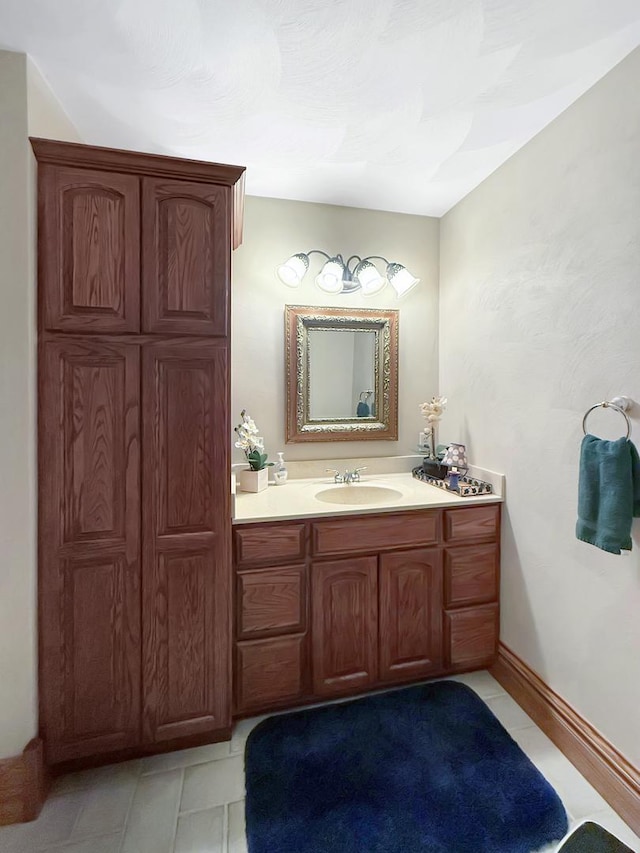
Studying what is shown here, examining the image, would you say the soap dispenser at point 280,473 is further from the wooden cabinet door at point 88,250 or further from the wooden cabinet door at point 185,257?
the wooden cabinet door at point 88,250

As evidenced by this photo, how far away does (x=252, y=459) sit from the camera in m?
2.13

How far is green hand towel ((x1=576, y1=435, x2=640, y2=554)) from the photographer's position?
1.30 m

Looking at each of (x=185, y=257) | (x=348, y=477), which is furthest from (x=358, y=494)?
(x=185, y=257)

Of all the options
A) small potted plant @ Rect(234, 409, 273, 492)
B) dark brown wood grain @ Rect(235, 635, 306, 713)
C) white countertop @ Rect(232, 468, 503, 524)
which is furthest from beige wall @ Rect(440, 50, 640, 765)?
small potted plant @ Rect(234, 409, 273, 492)

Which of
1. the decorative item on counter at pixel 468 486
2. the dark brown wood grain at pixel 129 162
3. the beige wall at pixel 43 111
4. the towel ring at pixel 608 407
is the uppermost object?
the beige wall at pixel 43 111

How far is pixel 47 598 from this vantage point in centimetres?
143

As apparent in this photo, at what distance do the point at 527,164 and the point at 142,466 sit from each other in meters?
2.02

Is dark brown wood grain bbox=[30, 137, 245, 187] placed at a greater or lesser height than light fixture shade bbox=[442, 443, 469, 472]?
greater

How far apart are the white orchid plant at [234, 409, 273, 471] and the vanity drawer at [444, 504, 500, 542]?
0.94m

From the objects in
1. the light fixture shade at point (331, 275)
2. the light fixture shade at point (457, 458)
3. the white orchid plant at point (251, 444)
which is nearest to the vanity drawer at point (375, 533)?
the light fixture shade at point (457, 458)

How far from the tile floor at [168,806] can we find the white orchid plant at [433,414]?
4.45 feet

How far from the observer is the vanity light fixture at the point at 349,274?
7.34ft

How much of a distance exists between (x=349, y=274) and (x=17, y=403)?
173 cm

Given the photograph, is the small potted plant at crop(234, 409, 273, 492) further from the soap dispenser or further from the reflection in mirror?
the reflection in mirror
